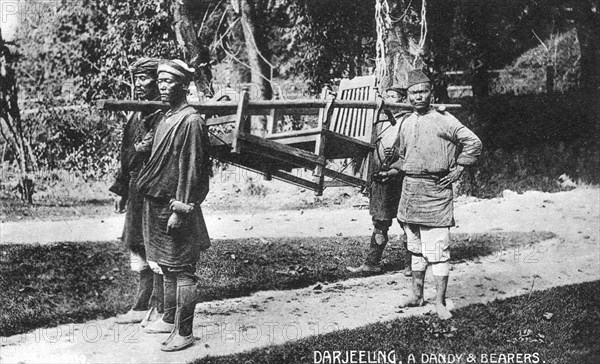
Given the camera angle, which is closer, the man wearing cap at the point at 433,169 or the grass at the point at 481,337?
the grass at the point at 481,337

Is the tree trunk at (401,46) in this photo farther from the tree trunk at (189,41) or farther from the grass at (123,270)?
the tree trunk at (189,41)

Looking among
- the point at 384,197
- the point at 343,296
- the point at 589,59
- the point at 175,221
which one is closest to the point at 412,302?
the point at 343,296

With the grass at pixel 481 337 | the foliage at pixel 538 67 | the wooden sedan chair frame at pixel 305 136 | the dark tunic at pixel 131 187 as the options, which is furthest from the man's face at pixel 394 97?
the foliage at pixel 538 67

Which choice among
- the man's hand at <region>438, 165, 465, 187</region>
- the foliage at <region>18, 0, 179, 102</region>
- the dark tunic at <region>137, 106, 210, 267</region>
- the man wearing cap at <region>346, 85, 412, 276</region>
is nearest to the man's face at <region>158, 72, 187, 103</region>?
the dark tunic at <region>137, 106, 210, 267</region>

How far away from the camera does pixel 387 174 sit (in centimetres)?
590

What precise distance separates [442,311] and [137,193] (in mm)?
2698

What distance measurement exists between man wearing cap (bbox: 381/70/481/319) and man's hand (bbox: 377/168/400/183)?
44 cm

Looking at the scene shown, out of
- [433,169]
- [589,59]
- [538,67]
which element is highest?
[538,67]

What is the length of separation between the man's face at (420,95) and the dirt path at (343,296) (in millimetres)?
1778

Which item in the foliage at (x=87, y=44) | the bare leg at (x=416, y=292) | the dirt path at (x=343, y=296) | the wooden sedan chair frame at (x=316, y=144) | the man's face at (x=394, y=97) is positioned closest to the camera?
the dirt path at (x=343, y=296)

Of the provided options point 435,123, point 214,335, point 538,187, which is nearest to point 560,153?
point 538,187

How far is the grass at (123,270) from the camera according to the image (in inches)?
215

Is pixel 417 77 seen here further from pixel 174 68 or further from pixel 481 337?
pixel 481 337

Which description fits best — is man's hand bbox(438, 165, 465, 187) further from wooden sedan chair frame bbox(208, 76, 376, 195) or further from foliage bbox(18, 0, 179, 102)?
foliage bbox(18, 0, 179, 102)
